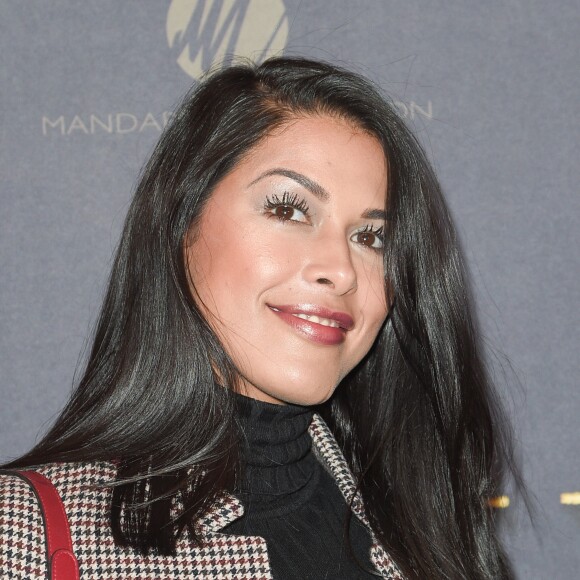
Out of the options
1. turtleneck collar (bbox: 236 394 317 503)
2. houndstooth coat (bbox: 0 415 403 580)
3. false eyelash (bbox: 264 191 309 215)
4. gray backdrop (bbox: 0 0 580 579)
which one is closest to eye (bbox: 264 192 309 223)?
false eyelash (bbox: 264 191 309 215)

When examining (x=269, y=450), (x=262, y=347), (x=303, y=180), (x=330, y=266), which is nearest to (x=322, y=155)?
(x=303, y=180)

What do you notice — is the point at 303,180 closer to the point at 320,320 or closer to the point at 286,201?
the point at 286,201

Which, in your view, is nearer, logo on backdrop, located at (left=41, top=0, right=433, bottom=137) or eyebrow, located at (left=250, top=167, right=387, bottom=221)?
eyebrow, located at (left=250, top=167, right=387, bottom=221)

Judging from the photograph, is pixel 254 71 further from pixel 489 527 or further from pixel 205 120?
pixel 489 527

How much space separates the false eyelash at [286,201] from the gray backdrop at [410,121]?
62cm

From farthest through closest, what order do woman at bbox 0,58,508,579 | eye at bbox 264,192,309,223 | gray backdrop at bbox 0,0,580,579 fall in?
gray backdrop at bbox 0,0,580,579
eye at bbox 264,192,309,223
woman at bbox 0,58,508,579

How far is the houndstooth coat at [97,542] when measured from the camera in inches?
39.7

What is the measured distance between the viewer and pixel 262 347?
120 centimetres

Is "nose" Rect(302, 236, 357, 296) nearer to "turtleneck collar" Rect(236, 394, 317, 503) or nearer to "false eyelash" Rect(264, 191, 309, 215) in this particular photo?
"false eyelash" Rect(264, 191, 309, 215)

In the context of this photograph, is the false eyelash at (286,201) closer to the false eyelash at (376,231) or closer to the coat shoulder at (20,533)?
the false eyelash at (376,231)

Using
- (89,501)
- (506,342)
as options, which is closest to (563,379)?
(506,342)

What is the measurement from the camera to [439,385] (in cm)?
147

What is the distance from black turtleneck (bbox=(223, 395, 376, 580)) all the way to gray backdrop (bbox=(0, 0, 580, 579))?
1.96ft

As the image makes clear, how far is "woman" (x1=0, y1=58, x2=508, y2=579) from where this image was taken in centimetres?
112
